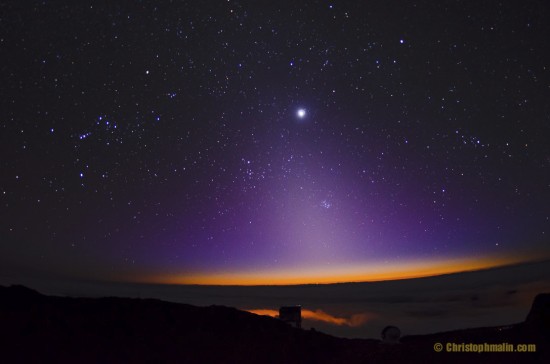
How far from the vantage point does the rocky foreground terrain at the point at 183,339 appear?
121 feet

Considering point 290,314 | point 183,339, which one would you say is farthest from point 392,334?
point 183,339

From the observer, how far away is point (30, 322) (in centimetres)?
4350

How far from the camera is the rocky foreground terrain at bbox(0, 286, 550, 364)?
121 feet

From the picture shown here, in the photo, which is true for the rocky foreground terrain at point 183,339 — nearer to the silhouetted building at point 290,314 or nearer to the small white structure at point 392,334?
the small white structure at point 392,334

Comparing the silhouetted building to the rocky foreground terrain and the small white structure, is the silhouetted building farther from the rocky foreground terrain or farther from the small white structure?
the small white structure

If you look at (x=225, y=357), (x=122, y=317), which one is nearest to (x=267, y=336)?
(x=225, y=357)

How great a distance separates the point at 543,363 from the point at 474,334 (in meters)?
11.3

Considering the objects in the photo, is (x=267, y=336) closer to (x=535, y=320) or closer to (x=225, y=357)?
(x=225, y=357)

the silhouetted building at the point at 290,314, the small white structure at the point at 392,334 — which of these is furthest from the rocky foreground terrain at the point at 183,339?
the silhouetted building at the point at 290,314

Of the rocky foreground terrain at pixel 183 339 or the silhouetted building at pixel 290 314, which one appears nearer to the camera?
the rocky foreground terrain at pixel 183 339

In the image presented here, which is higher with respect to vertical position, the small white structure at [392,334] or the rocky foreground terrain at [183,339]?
the small white structure at [392,334]

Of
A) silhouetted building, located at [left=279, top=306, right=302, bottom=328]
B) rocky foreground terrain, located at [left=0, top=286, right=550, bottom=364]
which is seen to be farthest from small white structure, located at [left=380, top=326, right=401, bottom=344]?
silhouetted building, located at [left=279, top=306, right=302, bottom=328]

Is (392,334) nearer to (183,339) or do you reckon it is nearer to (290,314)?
(290,314)

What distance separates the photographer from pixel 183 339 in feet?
154
